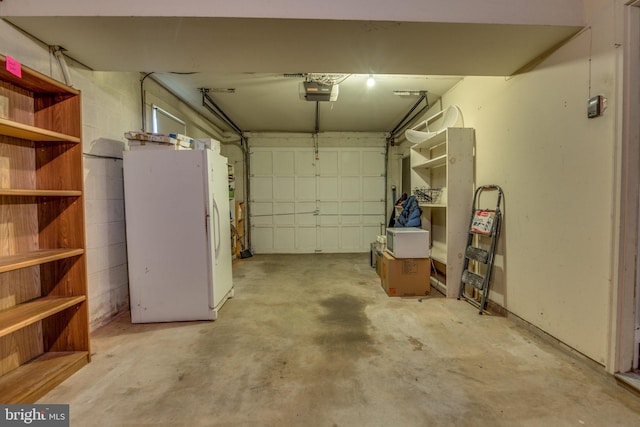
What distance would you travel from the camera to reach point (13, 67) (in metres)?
1.53

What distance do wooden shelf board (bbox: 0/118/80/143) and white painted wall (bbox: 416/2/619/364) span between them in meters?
3.54

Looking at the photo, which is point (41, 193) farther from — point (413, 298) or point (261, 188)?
point (261, 188)

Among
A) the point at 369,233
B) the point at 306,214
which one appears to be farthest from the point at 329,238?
the point at 369,233

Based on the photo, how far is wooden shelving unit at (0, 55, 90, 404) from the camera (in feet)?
5.69

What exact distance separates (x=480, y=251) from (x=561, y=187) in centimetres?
106

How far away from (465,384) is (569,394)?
0.58m

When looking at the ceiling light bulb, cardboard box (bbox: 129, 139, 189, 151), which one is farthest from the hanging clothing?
cardboard box (bbox: 129, 139, 189, 151)

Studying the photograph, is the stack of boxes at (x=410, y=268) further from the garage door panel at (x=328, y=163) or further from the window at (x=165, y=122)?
the window at (x=165, y=122)

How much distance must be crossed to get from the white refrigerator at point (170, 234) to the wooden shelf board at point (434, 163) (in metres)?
2.70

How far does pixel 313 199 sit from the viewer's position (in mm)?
6223

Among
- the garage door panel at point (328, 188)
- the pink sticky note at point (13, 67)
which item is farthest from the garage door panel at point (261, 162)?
the pink sticky note at point (13, 67)

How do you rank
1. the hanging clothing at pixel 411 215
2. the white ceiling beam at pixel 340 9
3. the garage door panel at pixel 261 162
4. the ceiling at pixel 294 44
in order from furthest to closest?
1. the garage door panel at pixel 261 162
2. the hanging clothing at pixel 411 215
3. the ceiling at pixel 294 44
4. the white ceiling beam at pixel 340 9

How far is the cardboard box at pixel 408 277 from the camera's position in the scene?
11.2 feet

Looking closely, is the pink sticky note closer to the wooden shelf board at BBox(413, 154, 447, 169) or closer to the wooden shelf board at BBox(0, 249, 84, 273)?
the wooden shelf board at BBox(0, 249, 84, 273)
